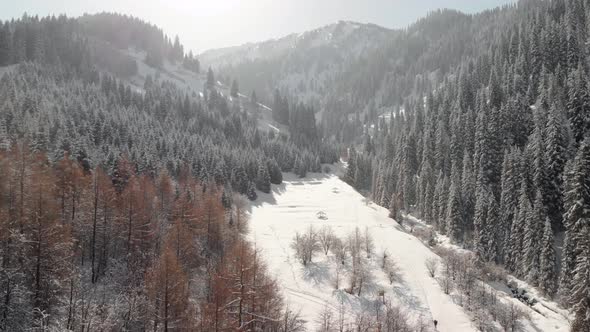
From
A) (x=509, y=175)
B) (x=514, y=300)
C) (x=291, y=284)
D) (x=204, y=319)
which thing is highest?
(x=509, y=175)

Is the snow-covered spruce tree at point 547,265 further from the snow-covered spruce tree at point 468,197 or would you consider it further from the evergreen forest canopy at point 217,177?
the snow-covered spruce tree at point 468,197

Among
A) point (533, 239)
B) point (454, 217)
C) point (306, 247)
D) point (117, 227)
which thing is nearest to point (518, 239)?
point (533, 239)

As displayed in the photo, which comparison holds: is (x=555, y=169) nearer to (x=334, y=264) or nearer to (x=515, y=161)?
(x=515, y=161)

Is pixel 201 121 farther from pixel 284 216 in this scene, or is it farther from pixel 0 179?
pixel 0 179

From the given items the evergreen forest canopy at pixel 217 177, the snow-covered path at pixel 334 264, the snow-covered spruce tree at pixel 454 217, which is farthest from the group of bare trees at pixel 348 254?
the snow-covered spruce tree at pixel 454 217

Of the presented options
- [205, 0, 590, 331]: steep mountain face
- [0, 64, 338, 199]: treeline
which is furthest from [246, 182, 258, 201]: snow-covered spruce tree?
[205, 0, 590, 331]: steep mountain face

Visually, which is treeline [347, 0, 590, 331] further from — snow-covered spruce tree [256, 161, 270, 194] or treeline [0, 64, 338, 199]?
treeline [0, 64, 338, 199]

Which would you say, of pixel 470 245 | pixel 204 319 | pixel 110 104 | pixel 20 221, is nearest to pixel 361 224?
pixel 470 245
